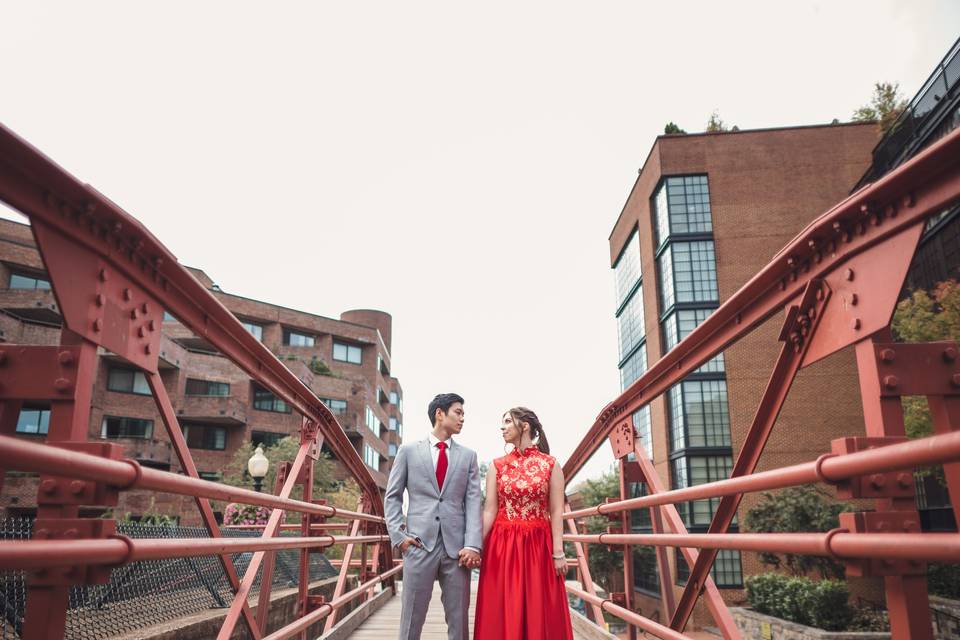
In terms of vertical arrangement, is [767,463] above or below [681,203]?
below

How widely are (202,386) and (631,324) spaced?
2453 cm

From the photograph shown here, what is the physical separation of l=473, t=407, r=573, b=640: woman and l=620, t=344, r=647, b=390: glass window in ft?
91.4

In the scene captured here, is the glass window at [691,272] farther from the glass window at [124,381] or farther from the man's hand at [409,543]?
the man's hand at [409,543]

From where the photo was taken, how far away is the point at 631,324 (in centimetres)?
3581

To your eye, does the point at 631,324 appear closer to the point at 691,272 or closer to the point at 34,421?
the point at 691,272

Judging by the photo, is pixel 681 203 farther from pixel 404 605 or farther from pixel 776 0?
pixel 404 605

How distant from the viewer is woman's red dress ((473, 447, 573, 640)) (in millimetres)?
4570

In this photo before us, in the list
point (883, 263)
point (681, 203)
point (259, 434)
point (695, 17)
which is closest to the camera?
point (883, 263)

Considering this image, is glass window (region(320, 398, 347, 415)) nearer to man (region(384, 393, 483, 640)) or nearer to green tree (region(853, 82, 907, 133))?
green tree (region(853, 82, 907, 133))

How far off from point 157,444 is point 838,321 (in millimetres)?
37639

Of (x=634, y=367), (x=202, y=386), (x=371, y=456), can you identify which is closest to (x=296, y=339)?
(x=202, y=386)

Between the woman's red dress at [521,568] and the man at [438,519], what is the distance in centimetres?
17

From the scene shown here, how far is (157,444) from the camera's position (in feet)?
116

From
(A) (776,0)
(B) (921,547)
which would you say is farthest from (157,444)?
(B) (921,547)
